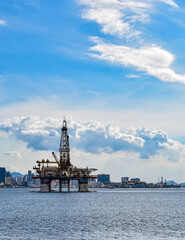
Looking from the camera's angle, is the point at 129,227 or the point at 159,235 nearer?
the point at 159,235

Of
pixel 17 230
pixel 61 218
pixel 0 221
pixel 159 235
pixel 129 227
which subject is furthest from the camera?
pixel 61 218

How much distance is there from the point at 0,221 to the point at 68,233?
22247 mm

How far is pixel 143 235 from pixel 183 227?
13687 millimetres

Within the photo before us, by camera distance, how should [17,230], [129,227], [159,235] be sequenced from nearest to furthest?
1. [159,235]
2. [17,230]
3. [129,227]

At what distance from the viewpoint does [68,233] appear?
66.6m

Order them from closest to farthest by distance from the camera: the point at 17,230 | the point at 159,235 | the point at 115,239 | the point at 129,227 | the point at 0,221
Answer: the point at 115,239 < the point at 159,235 < the point at 17,230 < the point at 129,227 < the point at 0,221

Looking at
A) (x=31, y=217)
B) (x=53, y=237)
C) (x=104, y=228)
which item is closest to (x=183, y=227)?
(x=104, y=228)

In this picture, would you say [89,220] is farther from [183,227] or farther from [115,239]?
[115,239]

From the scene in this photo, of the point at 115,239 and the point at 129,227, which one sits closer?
the point at 115,239

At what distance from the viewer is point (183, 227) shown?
246ft

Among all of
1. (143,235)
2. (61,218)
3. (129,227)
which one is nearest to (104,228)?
(129,227)

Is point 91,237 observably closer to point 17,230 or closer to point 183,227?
point 17,230

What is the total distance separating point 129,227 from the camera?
7481 centimetres

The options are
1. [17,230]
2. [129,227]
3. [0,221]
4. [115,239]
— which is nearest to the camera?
[115,239]
